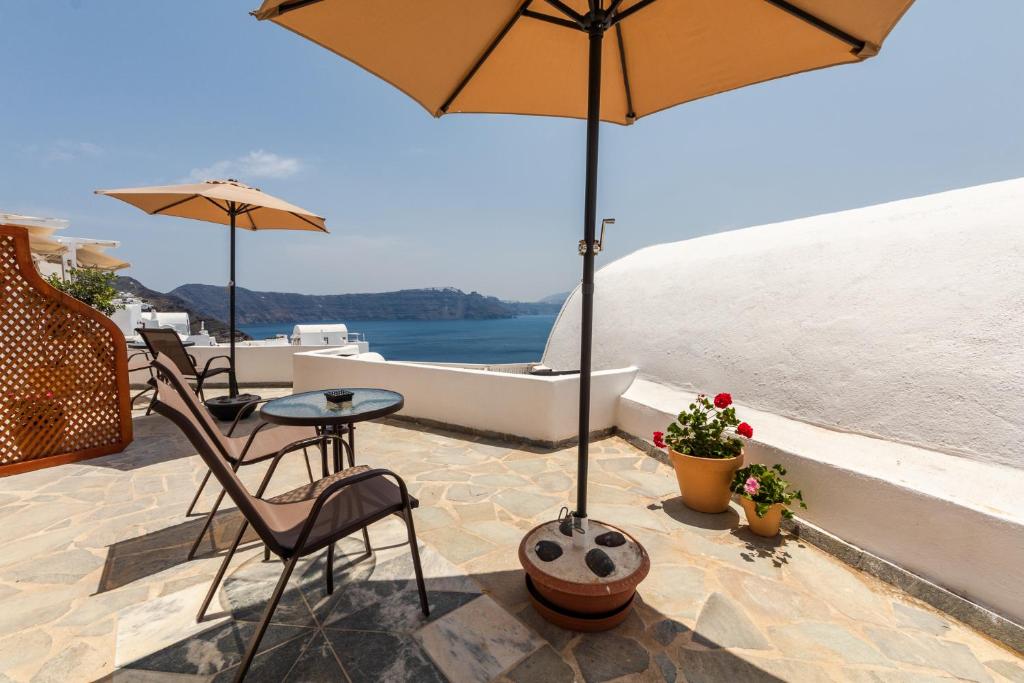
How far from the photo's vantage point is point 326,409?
2787mm

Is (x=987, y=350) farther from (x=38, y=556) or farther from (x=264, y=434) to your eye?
(x=38, y=556)

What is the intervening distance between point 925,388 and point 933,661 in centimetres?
237

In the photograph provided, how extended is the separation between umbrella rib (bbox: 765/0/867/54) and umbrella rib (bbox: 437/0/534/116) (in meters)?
1.15

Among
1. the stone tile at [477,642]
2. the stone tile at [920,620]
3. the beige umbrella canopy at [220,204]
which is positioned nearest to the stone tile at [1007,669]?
the stone tile at [920,620]

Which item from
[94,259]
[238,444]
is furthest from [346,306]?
[238,444]

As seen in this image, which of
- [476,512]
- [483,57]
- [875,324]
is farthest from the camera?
[875,324]

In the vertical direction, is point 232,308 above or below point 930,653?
above

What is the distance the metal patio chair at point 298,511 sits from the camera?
158 cm

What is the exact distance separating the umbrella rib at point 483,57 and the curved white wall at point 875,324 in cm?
416

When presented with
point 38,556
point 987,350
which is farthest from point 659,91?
point 38,556

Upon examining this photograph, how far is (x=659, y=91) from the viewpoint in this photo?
8.57ft

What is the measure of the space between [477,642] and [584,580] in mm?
579

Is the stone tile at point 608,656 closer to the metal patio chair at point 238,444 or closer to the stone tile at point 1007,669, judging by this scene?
the metal patio chair at point 238,444

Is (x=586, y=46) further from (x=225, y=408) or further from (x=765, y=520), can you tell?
(x=225, y=408)
